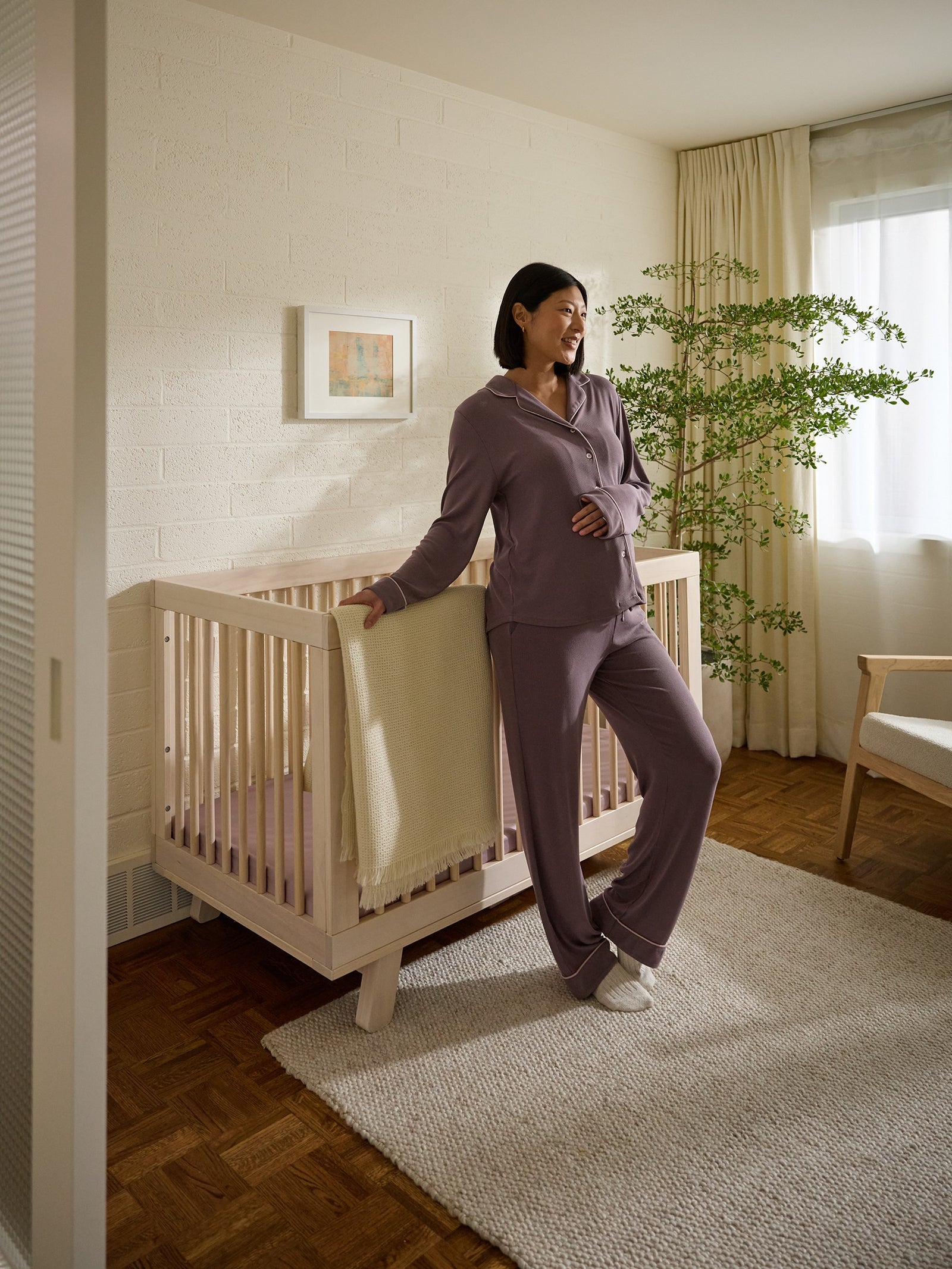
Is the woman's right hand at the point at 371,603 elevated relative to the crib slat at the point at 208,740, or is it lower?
elevated

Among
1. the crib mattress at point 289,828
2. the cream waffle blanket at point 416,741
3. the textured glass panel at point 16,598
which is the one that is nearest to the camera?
the textured glass panel at point 16,598

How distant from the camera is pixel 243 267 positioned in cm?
244

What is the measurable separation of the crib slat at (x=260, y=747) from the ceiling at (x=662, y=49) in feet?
4.98

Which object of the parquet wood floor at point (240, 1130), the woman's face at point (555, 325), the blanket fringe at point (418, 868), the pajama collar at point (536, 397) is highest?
the woman's face at point (555, 325)

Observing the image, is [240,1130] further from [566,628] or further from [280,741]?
[566,628]

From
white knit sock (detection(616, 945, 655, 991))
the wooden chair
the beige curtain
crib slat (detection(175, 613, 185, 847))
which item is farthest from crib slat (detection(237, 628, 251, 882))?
the beige curtain

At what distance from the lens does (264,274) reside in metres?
2.48

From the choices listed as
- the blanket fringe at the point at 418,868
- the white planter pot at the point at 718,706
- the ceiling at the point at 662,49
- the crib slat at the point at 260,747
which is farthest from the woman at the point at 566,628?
the white planter pot at the point at 718,706

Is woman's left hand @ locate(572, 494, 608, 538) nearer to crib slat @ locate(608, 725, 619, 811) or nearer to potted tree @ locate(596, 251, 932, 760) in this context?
crib slat @ locate(608, 725, 619, 811)

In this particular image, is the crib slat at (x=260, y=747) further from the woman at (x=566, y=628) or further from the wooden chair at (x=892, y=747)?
the wooden chair at (x=892, y=747)

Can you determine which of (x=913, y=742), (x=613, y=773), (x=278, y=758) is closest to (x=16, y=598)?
(x=278, y=758)

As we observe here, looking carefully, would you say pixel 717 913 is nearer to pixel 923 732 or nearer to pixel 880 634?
pixel 923 732

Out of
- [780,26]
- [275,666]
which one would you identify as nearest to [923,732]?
[275,666]

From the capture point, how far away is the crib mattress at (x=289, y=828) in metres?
2.06
